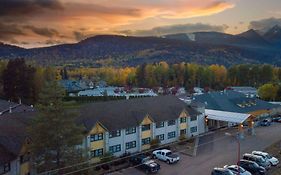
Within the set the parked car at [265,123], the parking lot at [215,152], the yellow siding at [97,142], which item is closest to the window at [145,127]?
the parking lot at [215,152]

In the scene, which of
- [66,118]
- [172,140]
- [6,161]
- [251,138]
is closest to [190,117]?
[172,140]

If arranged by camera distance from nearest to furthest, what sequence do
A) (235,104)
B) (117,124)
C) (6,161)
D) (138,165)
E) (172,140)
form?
(6,161), (138,165), (117,124), (172,140), (235,104)

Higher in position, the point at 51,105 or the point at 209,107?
the point at 51,105

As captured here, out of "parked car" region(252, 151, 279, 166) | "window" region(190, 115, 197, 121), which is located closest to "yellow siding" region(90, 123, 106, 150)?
"window" region(190, 115, 197, 121)

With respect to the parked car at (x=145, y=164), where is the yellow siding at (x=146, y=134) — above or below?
above

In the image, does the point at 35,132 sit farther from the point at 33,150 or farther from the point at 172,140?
the point at 172,140

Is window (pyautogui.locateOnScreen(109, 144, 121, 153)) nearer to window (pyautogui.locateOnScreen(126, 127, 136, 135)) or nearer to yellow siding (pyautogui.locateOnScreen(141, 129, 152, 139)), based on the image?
window (pyautogui.locateOnScreen(126, 127, 136, 135))

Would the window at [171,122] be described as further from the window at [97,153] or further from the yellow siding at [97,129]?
the window at [97,153]
